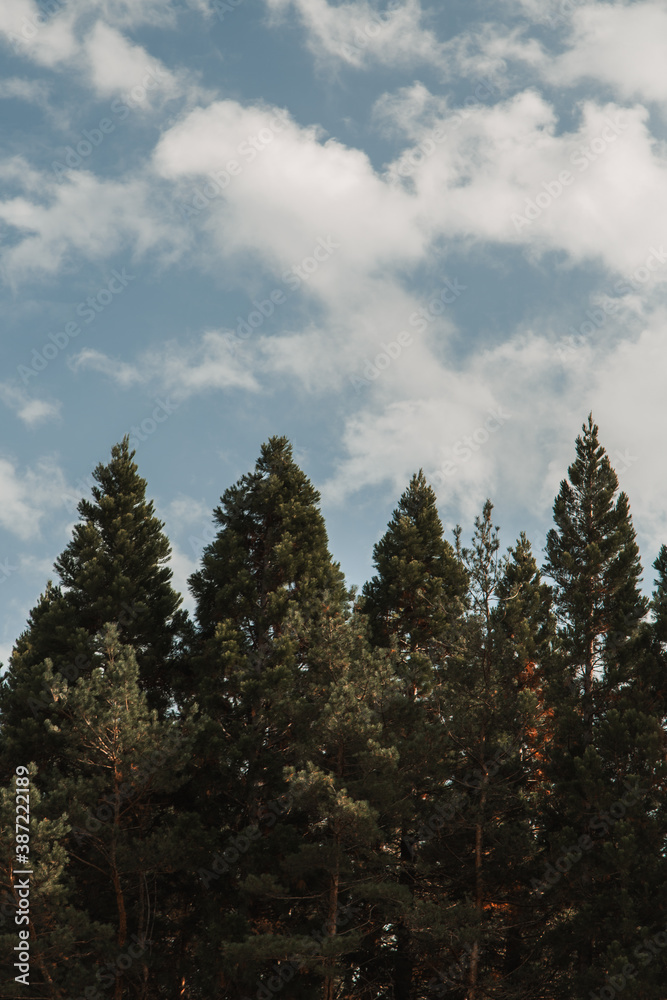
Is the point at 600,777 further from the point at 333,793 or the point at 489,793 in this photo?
the point at 333,793

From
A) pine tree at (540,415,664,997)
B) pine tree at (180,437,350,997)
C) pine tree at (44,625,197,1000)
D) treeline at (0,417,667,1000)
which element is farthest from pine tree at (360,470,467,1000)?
pine tree at (44,625,197,1000)

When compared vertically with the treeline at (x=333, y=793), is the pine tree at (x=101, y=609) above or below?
above

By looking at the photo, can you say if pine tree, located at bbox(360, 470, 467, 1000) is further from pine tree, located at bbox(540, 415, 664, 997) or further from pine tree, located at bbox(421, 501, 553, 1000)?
pine tree, located at bbox(540, 415, 664, 997)

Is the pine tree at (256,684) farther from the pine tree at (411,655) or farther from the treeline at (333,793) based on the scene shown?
the pine tree at (411,655)

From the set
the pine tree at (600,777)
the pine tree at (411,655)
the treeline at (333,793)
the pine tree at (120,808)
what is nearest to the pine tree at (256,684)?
the treeline at (333,793)

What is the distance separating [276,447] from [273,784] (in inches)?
424

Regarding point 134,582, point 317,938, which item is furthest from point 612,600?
point 134,582

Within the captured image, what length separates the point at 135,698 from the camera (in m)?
21.2

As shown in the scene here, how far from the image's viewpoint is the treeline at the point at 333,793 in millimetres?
19203

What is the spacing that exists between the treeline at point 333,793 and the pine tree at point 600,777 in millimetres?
74

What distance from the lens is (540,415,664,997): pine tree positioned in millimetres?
19328

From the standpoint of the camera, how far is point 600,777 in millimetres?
21047

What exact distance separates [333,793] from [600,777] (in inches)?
283

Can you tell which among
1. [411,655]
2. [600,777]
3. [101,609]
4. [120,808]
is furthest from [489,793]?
[101,609]
